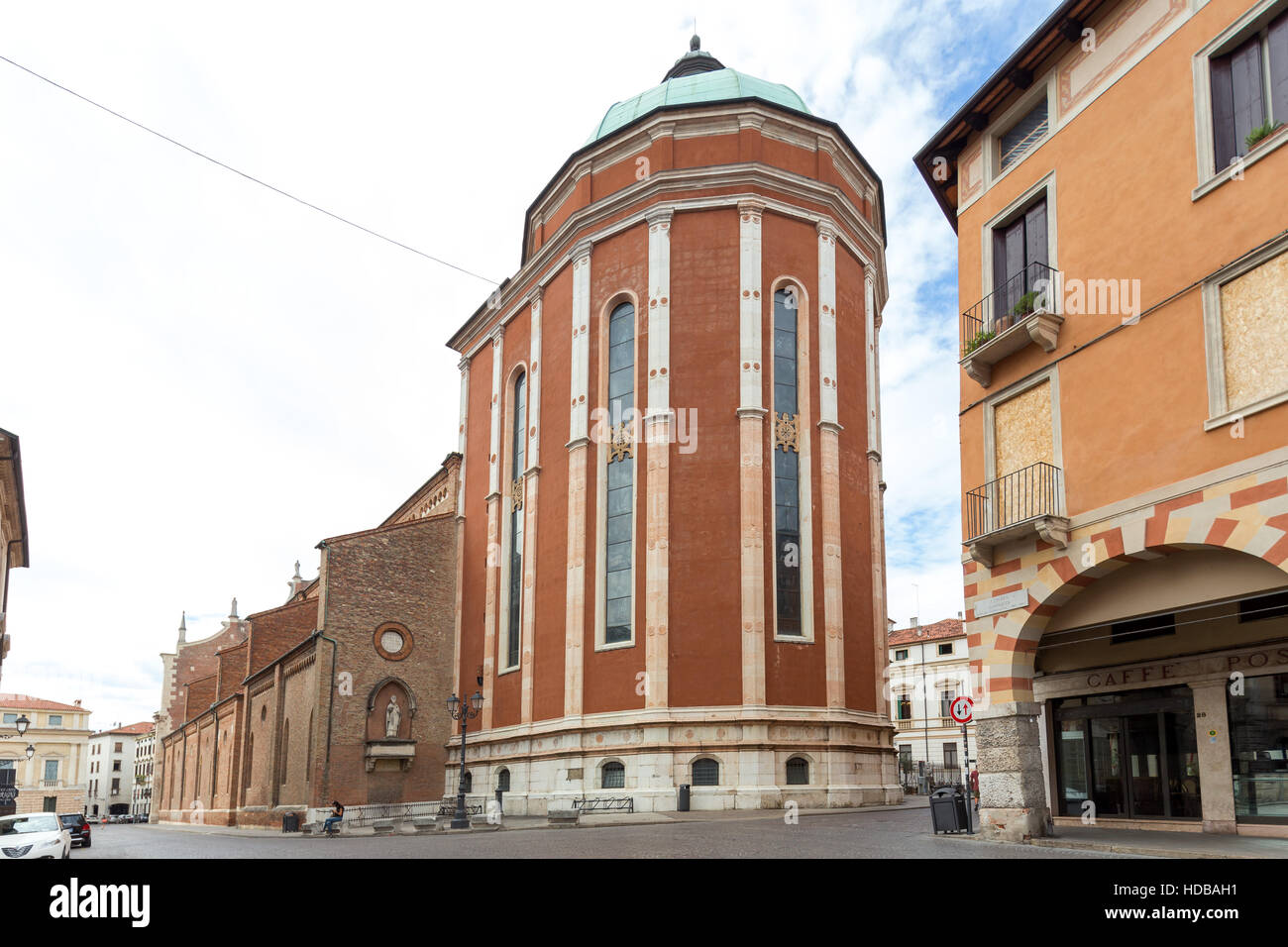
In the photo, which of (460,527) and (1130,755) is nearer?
(1130,755)

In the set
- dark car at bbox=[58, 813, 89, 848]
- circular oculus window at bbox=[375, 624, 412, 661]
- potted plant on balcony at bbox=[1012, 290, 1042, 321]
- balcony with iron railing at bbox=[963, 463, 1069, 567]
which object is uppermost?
potted plant on balcony at bbox=[1012, 290, 1042, 321]


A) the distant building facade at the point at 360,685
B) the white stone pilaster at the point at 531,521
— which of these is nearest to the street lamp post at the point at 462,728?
the white stone pilaster at the point at 531,521

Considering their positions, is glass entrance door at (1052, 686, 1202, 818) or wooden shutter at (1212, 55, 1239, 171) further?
glass entrance door at (1052, 686, 1202, 818)

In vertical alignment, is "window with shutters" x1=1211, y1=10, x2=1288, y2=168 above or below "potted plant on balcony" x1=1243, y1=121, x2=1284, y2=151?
above

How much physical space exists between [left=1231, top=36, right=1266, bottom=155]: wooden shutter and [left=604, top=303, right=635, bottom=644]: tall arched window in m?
20.8

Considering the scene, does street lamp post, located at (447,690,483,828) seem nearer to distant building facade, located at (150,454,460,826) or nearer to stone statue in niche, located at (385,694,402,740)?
stone statue in niche, located at (385,694,402,740)

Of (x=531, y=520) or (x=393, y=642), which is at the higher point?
(x=531, y=520)

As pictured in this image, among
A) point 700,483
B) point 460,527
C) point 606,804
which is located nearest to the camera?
point 606,804

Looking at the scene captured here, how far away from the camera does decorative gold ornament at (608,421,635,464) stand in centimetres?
3291

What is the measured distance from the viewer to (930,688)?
7450 centimetres

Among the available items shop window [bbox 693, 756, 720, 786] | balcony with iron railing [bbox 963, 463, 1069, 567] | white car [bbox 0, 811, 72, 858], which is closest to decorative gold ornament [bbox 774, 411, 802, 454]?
shop window [bbox 693, 756, 720, 786]

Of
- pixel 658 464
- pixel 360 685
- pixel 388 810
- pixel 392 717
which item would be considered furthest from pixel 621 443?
pixel 388 810

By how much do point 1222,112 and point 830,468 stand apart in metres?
18.7

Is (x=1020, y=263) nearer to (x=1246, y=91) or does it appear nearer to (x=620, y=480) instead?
(x=1246, y=91)
